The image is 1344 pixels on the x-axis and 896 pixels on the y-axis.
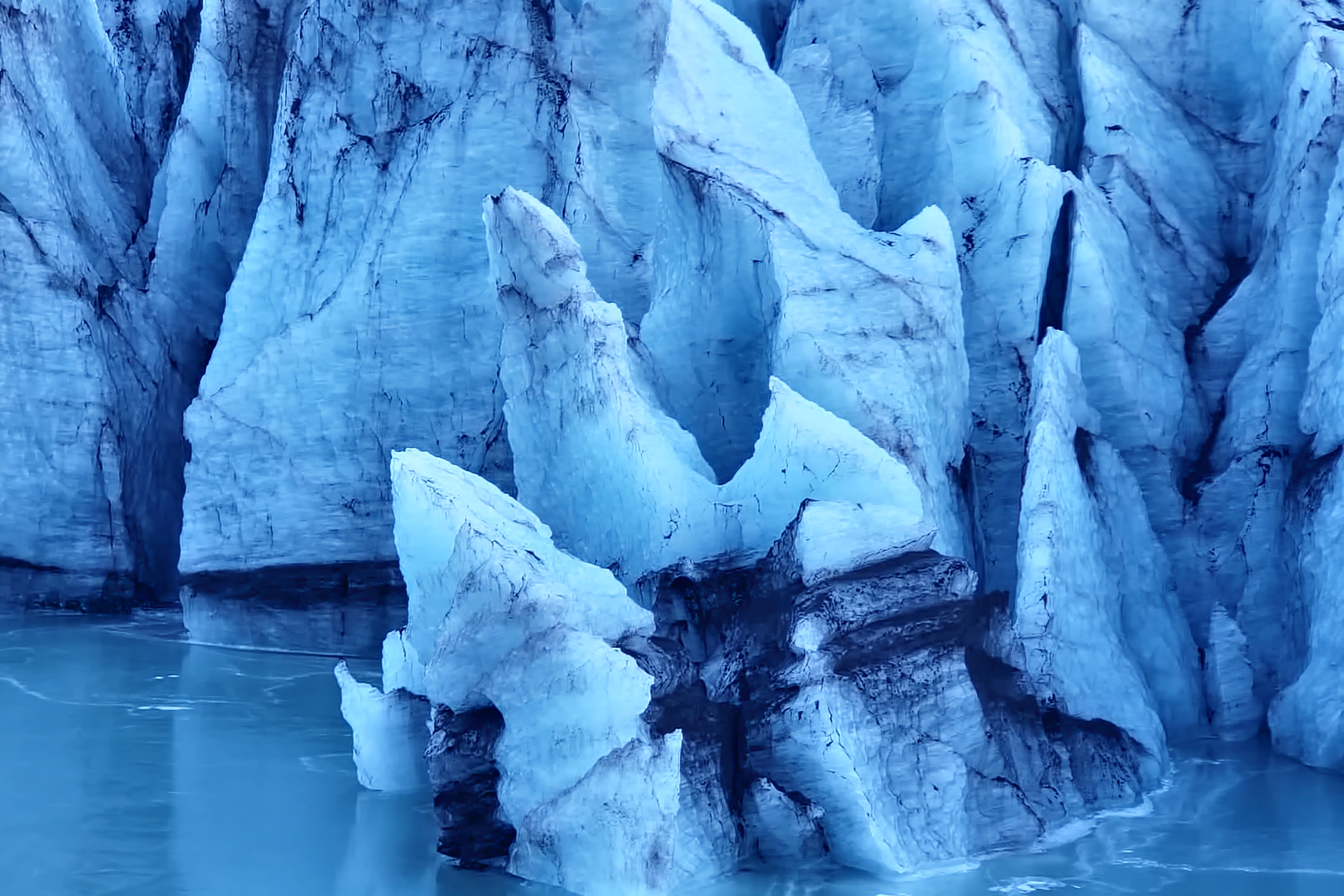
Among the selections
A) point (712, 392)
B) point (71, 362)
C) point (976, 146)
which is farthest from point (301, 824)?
point (71, 362)

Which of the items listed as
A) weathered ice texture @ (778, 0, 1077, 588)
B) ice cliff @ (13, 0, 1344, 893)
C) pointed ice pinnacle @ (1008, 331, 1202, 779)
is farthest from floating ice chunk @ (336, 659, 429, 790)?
weathered ice texture @ (778, 0, 1077, 588)

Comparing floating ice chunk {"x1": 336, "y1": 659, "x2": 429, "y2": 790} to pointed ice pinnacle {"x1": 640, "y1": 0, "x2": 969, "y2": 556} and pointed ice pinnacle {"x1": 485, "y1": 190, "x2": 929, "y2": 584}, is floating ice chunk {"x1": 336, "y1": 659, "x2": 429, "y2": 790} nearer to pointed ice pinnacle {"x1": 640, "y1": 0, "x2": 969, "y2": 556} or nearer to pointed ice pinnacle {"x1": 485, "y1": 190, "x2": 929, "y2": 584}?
pointed ice pinnacle {"x1": 485, "y1": 190, "x2": 929, "y2": 584}

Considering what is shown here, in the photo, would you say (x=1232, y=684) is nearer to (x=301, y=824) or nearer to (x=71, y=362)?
(x=301, y=824)

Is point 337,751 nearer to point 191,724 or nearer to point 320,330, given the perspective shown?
point 191,724

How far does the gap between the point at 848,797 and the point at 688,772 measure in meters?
0.60

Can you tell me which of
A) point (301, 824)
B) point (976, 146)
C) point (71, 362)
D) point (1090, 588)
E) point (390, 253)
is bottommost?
Result: point (301, 824)

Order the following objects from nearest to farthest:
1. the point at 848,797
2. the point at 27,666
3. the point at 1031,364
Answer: the point at 848,797 < the point at 1031,364 < the point at 27,666

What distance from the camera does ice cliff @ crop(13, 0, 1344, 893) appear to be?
6141 mm

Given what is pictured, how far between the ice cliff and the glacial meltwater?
0.23m

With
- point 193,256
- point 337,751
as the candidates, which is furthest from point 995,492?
point 193,256

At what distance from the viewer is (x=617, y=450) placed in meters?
7.19

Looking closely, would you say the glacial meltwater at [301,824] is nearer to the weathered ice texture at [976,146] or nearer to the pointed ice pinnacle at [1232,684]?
the pointed ice pinnacle at [1232,684]

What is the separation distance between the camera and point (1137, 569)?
7.99 metres

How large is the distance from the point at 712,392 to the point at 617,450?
104cm
